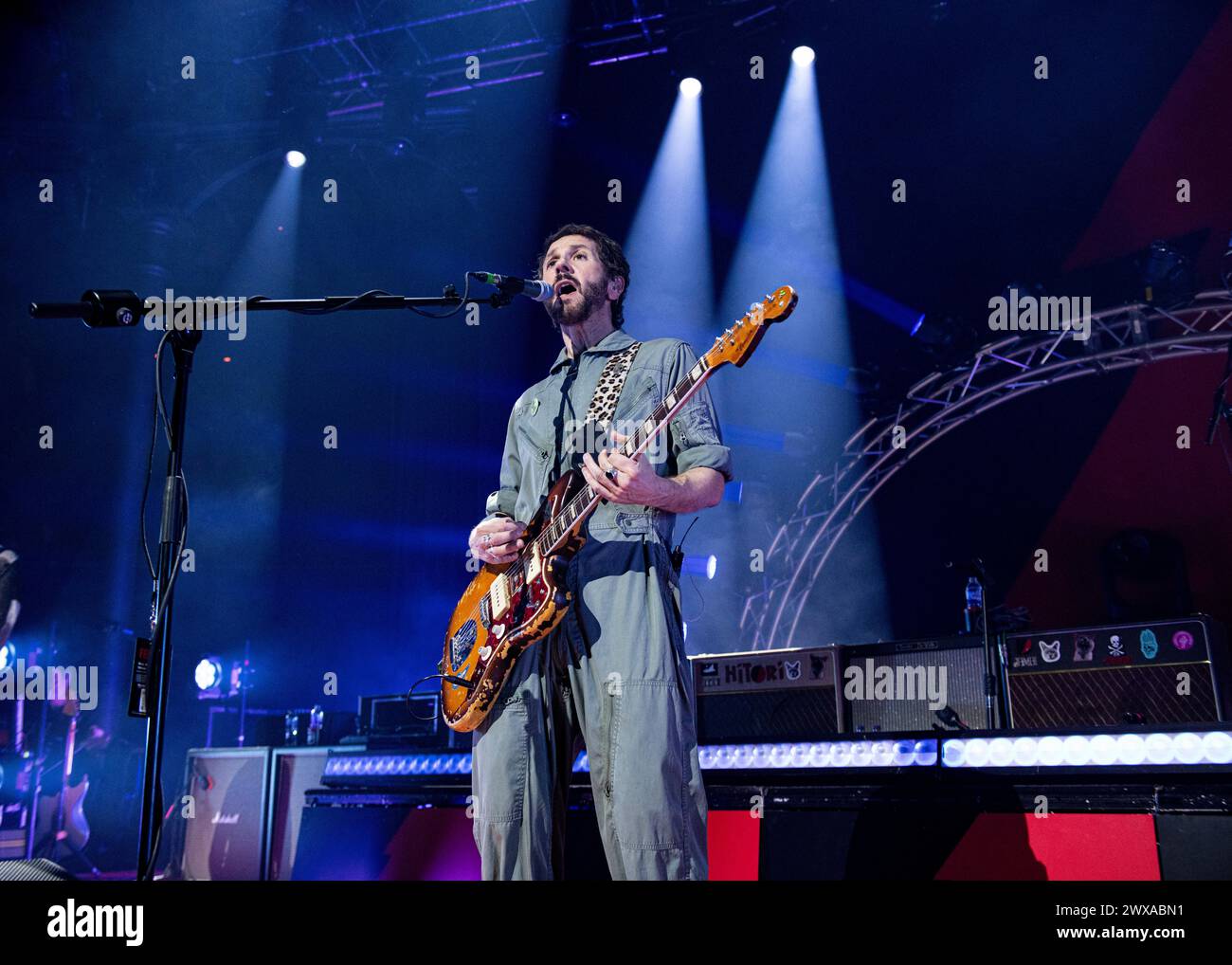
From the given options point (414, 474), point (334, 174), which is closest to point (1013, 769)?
point (414, 474)

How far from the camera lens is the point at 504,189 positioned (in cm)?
838

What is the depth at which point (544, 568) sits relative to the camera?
8.55 ft

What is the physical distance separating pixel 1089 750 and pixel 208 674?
21.6ft

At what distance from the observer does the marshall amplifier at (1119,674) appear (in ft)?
13.0

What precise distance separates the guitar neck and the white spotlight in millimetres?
6090

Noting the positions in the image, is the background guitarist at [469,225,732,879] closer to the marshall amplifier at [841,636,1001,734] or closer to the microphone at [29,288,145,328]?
the microphone at [29,288,145,328]

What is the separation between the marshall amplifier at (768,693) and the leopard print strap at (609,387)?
197 centimetres

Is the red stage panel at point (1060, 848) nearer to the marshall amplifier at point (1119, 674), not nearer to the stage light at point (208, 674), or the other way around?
the marshall amplifier at point (1119, 674)

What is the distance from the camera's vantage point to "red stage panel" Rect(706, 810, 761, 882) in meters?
3.55

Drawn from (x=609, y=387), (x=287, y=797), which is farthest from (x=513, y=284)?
(x=287, y=797)

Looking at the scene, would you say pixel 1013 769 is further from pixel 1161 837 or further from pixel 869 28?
pixel 869 28

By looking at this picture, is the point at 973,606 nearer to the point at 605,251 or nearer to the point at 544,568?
the point at 605,251
